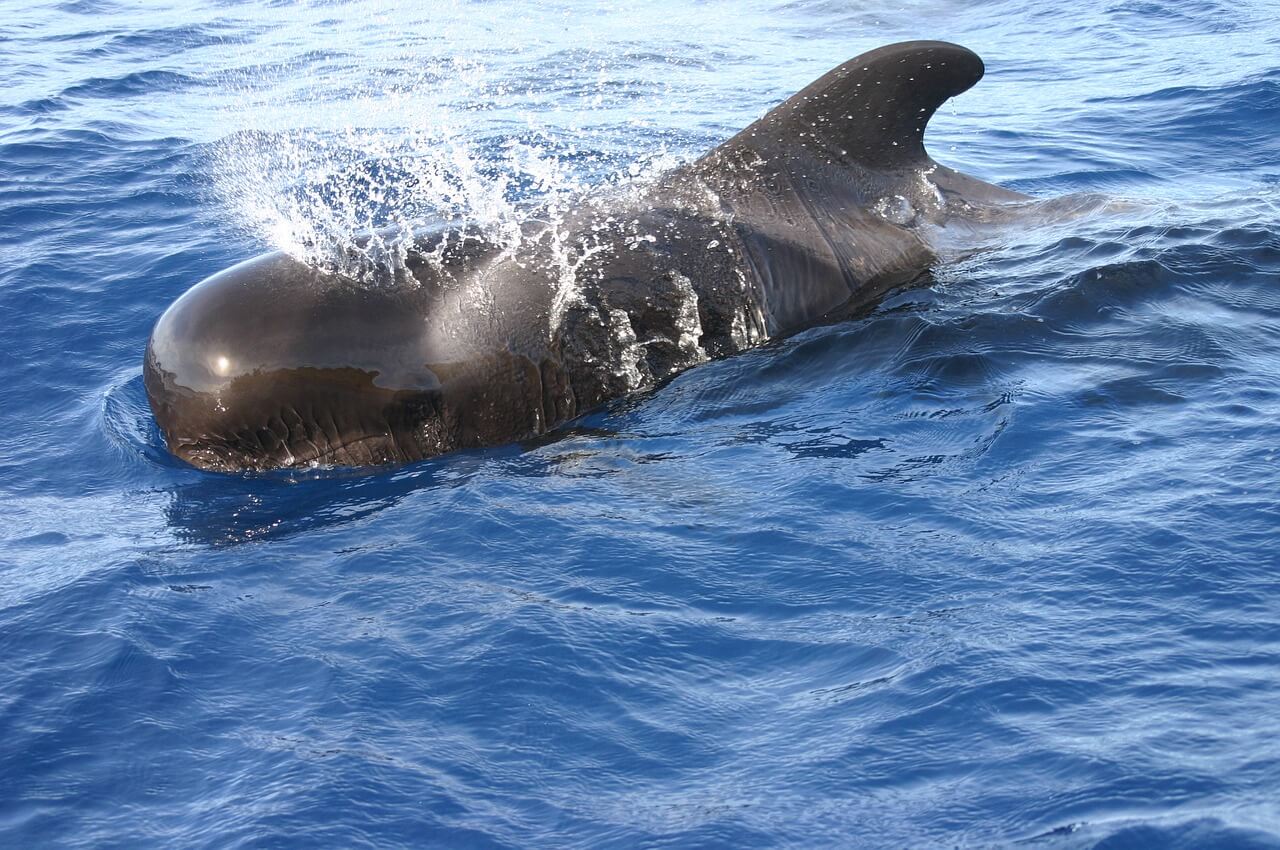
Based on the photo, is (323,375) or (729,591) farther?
(323,375)

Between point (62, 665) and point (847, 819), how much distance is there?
141 inches

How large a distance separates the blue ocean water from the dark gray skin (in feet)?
0.82

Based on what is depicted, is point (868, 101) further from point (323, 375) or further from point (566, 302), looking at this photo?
point (323, 375)

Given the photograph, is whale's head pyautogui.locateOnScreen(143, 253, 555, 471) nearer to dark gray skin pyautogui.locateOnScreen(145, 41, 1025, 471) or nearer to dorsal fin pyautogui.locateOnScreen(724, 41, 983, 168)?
dark gray skin pyautogui.locateOnScreen(145, 41, 1025, 471)

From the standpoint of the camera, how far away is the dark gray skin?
750 centimetres

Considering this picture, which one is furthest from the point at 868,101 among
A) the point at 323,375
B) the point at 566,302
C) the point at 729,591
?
the point at 729,591

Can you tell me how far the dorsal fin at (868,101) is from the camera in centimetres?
884

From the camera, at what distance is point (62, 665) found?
5879mm

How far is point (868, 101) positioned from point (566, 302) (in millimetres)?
2643

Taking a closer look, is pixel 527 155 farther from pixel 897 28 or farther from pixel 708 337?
pixel 897 28

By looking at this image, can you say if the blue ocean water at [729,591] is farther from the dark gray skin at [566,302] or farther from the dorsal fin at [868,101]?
the dorsal fin at [868,101]

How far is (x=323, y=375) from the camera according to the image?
7449 mm

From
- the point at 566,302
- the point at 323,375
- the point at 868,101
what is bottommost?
the point at 323,375

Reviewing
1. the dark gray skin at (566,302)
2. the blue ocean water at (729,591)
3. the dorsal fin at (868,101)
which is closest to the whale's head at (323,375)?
the dark gray skin at (566,302)
